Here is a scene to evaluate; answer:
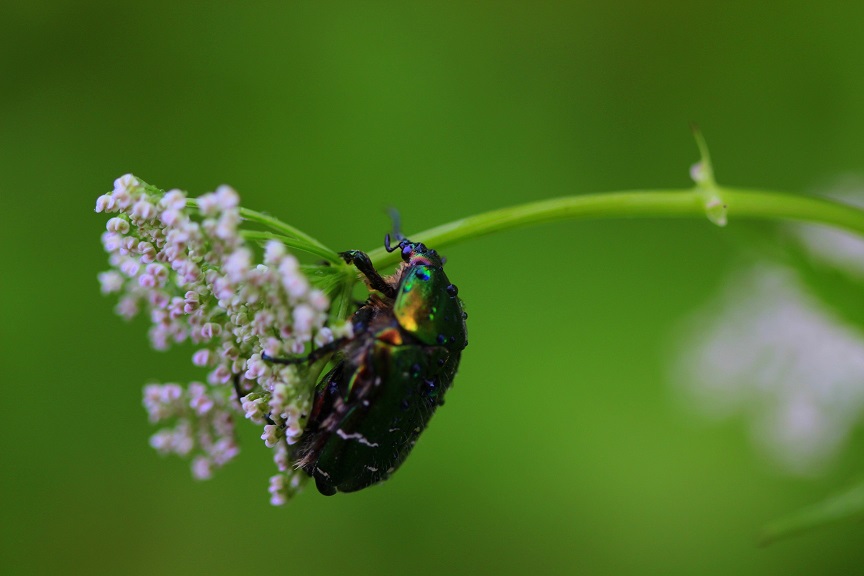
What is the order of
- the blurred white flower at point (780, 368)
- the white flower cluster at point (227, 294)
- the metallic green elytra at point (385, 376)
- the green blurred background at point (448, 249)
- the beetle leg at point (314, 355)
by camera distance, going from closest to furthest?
the white flower cluster at point (227, 294)
the beetle leg at point (314, 355)
the metallic green elytra at point (385, 376)
the blurred white flower at point (780, 368)
the green blurred background at point (448, 249)

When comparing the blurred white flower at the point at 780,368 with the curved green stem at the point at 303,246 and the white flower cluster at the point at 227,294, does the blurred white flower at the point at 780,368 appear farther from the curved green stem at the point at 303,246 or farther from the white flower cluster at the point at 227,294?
the white flower cluster at the point at 227,294

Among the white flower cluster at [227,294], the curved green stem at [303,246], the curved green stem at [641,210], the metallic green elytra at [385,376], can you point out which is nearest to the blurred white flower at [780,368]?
the curved green stem at [641,210]

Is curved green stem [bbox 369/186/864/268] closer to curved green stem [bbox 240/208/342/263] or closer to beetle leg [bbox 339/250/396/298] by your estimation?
beetle leg [bbox 339/250/396/298]

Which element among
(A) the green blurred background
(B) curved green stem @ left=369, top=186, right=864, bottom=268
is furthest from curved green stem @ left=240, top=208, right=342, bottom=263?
(A) the green blurred background

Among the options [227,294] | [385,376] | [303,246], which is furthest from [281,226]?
[385,376]

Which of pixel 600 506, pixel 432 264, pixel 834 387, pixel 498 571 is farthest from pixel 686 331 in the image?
pixel 432 264

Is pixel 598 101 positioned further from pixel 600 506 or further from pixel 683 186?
pixel 600 506
